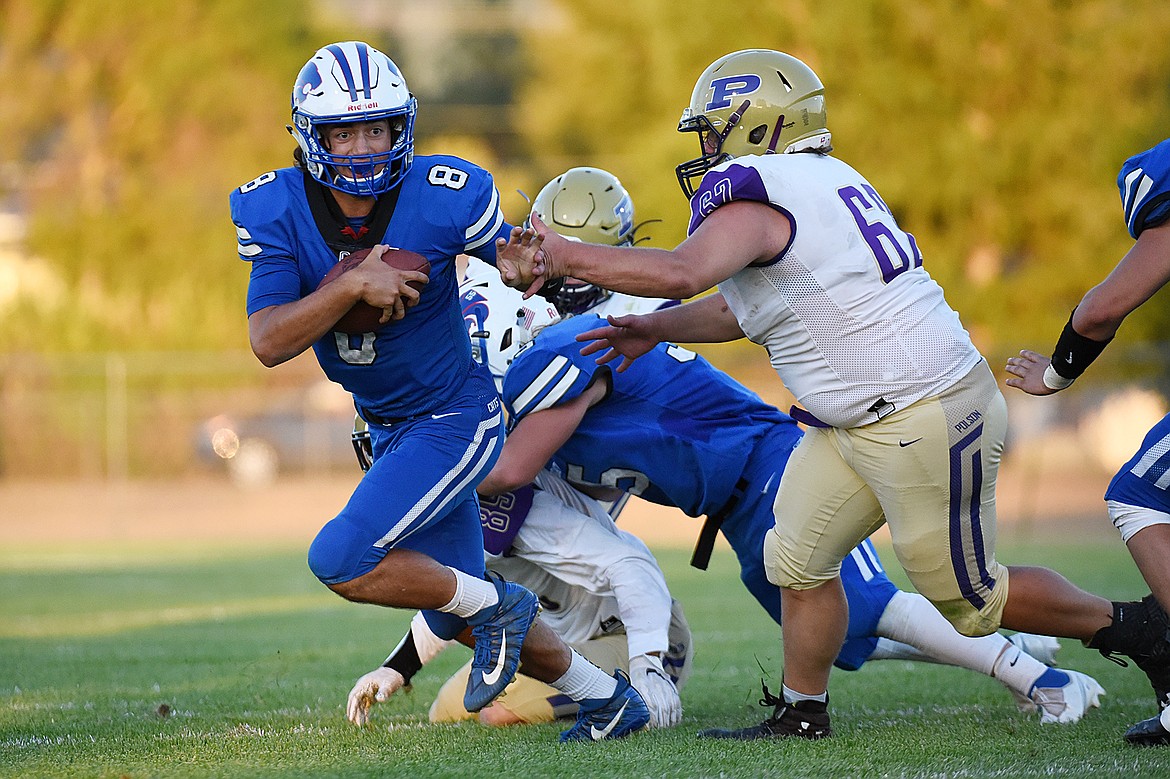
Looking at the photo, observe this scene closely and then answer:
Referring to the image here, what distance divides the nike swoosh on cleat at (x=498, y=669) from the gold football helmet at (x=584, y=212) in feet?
5.00

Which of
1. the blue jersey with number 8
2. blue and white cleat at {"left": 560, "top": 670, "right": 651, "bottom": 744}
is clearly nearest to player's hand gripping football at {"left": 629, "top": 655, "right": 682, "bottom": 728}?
blue and white cleat at {"left": 560, "top": 670, "right": 651, "bottom": 744}

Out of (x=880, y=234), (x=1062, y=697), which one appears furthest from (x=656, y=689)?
(x=880, y=234)

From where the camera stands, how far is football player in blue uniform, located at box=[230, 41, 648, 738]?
3.57 metres

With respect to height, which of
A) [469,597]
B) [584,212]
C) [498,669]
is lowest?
[498,669]

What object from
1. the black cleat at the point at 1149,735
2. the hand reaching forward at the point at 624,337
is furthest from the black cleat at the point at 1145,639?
the hand reaching forward at the point at 624,337

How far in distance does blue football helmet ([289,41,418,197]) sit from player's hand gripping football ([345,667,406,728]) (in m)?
1.53

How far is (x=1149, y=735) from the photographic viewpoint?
359cm

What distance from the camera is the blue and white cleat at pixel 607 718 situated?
3.87 metres

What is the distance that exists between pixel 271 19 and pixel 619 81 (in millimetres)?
7029

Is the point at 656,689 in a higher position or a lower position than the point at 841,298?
lower

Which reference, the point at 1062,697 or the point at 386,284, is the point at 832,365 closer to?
the point at 386,284

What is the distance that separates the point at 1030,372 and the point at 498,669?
173 cm

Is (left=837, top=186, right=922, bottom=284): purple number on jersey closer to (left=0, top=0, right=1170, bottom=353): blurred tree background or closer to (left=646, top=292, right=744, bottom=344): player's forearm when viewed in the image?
(left=646, top=292, right=744, bottom=344): player's forearm

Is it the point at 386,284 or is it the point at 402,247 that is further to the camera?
the point at 402,247
